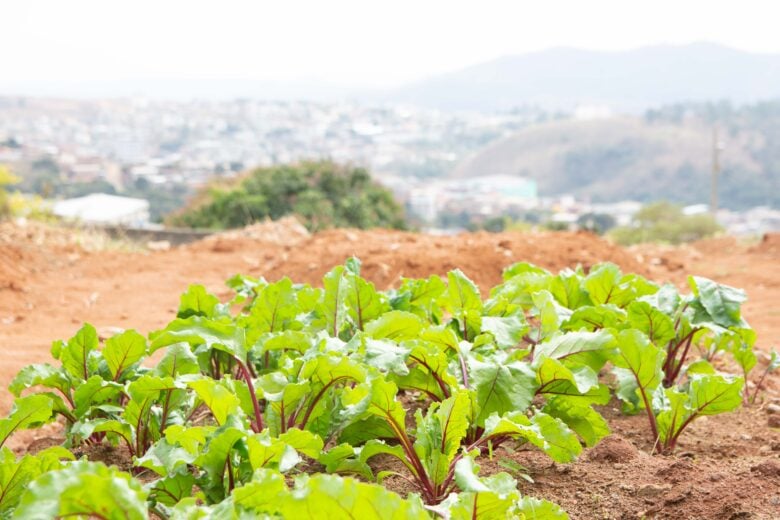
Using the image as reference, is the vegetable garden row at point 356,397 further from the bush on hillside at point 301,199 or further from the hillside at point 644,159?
the hillside at point 644,159

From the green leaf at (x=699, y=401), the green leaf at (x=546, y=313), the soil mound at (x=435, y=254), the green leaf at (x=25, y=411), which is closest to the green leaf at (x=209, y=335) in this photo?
the green leaf at (x=25, y=411)

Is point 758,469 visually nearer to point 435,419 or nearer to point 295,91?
point 435,419

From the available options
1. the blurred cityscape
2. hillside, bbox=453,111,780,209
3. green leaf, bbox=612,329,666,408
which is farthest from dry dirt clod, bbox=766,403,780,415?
hillside, bbox=453,111,780,209

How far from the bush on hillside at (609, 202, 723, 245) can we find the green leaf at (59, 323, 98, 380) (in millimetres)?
15175

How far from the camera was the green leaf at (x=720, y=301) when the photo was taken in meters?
2.83

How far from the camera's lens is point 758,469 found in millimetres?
2148

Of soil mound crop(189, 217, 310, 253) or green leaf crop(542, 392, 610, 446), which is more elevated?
green leaf crop(542, 392, 610, 446)

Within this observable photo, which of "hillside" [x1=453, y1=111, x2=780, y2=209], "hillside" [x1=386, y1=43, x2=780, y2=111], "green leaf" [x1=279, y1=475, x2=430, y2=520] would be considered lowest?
"hillside" [x1=453, y1=111, x2=780, y2=209]

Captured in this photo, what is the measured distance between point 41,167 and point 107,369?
116 ft

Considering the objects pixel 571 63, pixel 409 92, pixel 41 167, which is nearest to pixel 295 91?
pixel 409 92

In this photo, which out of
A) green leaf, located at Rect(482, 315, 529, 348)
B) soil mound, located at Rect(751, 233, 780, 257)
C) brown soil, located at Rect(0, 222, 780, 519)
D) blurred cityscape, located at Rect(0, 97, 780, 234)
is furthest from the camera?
blurred cityscape, located at Rect(0, 97, 780, 234)

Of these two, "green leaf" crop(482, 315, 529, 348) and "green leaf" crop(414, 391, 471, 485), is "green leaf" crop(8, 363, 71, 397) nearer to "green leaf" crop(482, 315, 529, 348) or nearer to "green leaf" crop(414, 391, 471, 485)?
"green leaf" crop(414, 391, 471, 485)

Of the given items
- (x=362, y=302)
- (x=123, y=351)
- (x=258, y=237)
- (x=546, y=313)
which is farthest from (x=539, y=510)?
(x=258, y=237)

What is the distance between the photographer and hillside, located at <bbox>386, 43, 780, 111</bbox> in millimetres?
101750
